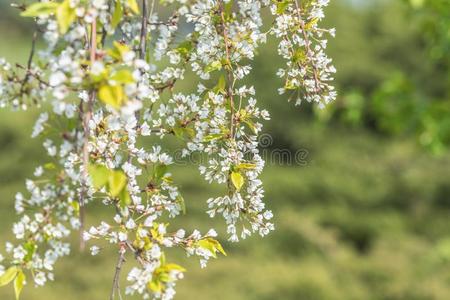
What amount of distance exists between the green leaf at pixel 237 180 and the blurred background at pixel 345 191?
11.6 ft

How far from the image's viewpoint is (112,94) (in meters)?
1.14

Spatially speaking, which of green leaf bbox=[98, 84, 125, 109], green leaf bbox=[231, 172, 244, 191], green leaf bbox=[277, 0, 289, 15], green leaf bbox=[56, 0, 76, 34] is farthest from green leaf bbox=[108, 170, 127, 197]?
green leaf bbox=[277, 0, 289, 15]

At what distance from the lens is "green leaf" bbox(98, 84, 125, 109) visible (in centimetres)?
113

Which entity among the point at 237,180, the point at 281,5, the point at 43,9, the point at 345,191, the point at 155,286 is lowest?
the point at 155,286

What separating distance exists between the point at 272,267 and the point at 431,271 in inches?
90.1

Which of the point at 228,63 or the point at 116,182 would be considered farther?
the point at 228,63

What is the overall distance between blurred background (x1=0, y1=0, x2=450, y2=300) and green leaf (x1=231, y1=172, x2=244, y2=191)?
11.6ft

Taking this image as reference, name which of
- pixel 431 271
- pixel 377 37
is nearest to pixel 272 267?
pixel 431 271

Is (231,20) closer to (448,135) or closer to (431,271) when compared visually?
(448,135)

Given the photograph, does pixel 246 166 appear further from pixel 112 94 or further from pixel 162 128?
pixel 112 94

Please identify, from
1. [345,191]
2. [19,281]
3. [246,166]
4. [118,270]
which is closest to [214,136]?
[246,166]

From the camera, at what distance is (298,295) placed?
9.17m

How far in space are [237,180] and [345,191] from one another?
11083mm

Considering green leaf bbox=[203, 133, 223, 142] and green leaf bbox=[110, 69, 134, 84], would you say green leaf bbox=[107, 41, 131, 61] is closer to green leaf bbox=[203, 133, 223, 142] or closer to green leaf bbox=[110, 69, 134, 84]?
green leaf bbox=[110, 69, 134, 84]
